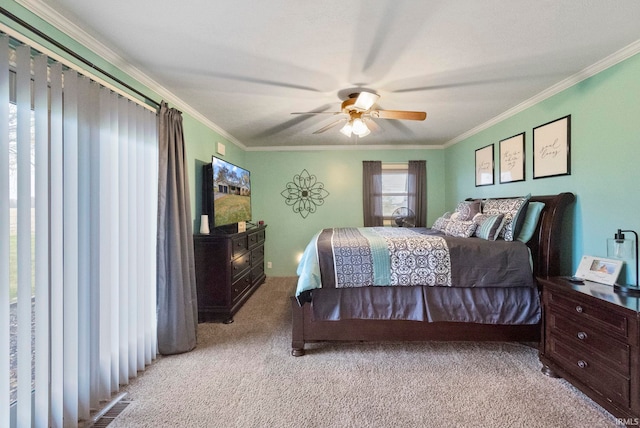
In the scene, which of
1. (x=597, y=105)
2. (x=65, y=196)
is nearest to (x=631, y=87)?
(x=597, y=105)

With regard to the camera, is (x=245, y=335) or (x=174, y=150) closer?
(x=174, y=150)

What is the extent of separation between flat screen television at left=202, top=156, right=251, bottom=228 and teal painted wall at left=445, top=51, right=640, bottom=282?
11.2 feet

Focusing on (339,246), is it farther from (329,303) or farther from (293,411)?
(293,411)

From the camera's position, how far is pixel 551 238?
2297 millimetres

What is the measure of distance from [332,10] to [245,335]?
264 cm

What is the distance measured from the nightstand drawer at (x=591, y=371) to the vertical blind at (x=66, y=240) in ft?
9.73

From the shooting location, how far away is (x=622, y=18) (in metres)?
1.58

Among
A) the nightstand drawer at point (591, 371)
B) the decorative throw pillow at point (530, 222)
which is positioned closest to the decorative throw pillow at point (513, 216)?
the decorative throw pillow at point (530, 222)

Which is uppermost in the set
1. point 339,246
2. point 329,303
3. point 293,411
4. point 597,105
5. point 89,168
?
point 597,105

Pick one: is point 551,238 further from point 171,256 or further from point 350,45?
point 171,256

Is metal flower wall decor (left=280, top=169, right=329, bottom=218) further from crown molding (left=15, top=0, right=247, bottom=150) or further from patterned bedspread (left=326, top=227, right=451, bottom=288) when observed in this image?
patterned bedspread (left=326, top=227, right=451, bottom=288)

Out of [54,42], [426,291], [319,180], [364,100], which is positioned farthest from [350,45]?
[319,180]

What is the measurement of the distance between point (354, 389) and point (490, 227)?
1.83 meters

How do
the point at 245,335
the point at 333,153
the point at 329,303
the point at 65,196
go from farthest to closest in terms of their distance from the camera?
1. the point at 333,153
2. the point at 245,335
3. the point at 329,303
4. the point at 65,196
